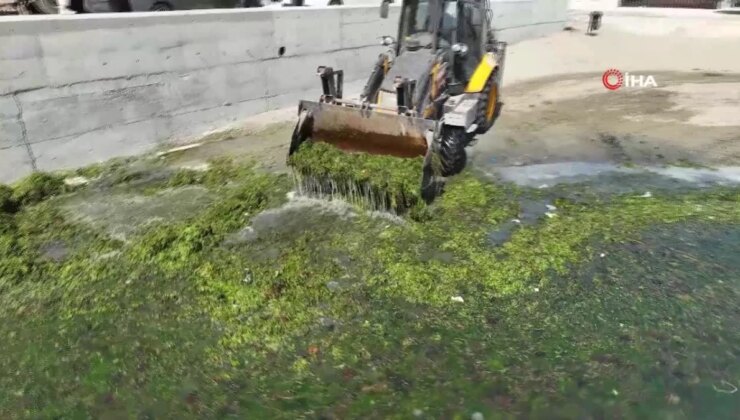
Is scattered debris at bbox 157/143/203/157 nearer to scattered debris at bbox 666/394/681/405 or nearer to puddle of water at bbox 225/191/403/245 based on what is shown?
puddle of water at bbox 225/191/403/245

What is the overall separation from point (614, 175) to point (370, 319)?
4.46 metres

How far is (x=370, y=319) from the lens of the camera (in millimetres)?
4227

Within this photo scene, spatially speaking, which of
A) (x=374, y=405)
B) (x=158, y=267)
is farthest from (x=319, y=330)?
(x=158, y=267)

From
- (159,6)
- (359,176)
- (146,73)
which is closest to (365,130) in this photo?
(359,176)

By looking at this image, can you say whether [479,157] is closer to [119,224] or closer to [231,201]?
[231,201]

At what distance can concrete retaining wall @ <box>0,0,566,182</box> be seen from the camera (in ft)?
21.7

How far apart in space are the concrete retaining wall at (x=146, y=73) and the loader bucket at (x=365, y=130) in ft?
9.49

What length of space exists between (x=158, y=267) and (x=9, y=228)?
77.8 inches

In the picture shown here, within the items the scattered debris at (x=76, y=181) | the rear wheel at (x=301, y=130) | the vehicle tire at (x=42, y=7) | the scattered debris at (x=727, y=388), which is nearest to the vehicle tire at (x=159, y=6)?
the vehicle tire at (x=42, y=7)

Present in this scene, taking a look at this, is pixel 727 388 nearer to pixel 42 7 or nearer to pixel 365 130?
pixel 365 130

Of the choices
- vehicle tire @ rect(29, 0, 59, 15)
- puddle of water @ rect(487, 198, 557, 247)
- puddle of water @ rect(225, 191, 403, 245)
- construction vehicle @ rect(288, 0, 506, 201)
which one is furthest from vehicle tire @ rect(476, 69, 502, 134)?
vehicle tire @ rect(29, 0, 59, 15)

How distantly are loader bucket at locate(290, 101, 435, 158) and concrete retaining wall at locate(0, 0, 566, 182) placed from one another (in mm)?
2893

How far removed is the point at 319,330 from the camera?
411 centimetres

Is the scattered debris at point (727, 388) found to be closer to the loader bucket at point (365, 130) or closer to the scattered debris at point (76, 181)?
the loader bucket at point (365, 130)
